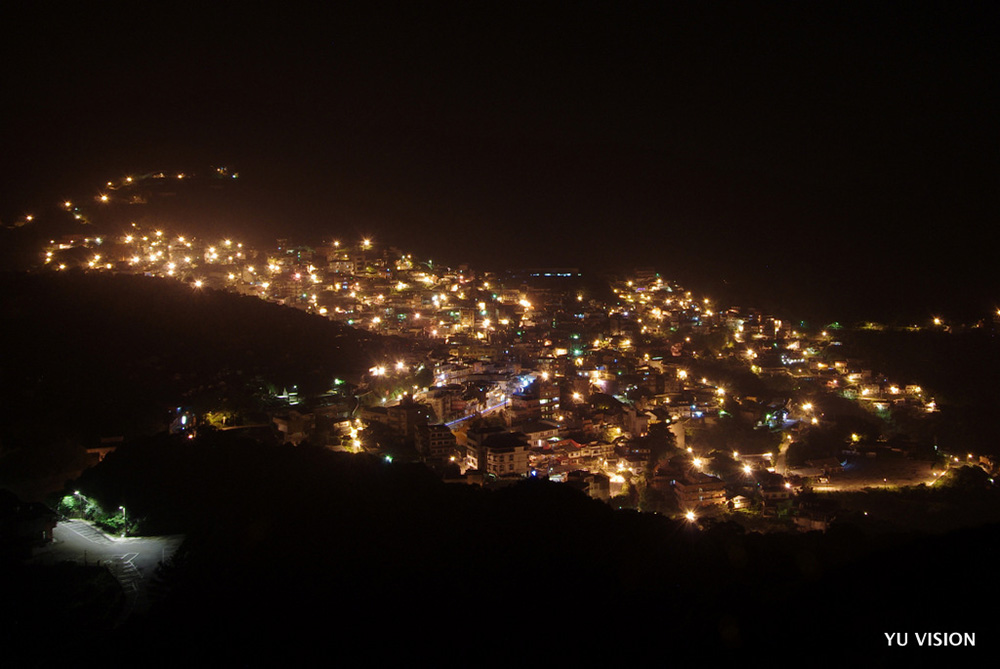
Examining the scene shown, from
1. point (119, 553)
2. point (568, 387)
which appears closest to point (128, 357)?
point (119, 553)

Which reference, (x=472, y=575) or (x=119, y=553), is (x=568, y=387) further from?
(x=119, y=553)

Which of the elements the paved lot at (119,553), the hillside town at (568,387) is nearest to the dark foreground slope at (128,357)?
the hillside town at (568,387)

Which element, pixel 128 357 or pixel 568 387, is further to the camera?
pixel 568 387

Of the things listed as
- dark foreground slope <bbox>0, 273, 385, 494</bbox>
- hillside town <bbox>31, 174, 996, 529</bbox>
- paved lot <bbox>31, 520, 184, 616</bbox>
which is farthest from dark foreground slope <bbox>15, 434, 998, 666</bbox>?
hillside town <bbox>31, 174, 996, 529</bbox>

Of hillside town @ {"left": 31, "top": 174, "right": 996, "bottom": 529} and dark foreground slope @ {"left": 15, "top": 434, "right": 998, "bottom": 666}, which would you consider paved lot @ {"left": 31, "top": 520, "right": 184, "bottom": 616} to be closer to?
dark foreground slope @ {"left": 15, "top": 434, "right": 998, "bottom": 666}

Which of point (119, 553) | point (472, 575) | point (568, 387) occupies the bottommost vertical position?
point (472, 575)

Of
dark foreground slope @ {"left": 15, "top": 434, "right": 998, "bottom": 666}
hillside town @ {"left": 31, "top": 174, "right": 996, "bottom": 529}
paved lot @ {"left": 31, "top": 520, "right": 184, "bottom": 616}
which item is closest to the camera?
dark foreground slope @ {"left": 15, "top": 434, "right": 998, "bottom": 666}

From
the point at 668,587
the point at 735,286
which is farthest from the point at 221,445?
the point at 735,286

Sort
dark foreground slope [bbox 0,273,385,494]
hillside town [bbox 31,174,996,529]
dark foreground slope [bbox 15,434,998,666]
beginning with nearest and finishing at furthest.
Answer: dark foreground slope [bbox 15,434,998,666] → dark foreground slope [bbox 0,273,385,494] → hillside town [bbox 31,174,996,529]

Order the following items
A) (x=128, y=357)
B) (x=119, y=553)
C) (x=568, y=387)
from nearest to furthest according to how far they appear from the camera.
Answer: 1. (x=119, y=553)
2. (x=128, y=357)
3. (x=568, y=387)

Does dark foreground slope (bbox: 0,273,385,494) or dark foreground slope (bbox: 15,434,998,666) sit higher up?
dark foreground slope (bbox: 0,273,385,494)

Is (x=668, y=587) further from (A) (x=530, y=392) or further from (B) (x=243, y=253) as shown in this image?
(B) (x=243, y=253)
